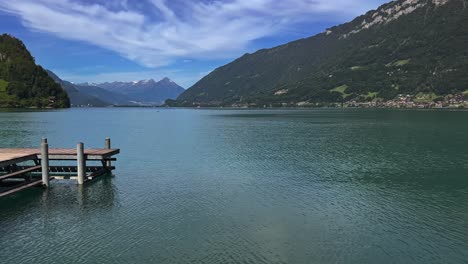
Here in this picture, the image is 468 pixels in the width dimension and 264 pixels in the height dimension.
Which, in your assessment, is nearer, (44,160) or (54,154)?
(44,160)

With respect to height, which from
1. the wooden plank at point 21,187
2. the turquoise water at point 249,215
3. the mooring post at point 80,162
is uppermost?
the mooring post at point 80,162

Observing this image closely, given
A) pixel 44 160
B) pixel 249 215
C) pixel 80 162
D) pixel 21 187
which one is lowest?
pixel 249 215

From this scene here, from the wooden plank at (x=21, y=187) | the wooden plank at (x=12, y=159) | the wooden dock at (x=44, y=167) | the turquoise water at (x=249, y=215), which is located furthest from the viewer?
the wooden dock at (x=44, y=167)

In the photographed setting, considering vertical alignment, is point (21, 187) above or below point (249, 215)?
above

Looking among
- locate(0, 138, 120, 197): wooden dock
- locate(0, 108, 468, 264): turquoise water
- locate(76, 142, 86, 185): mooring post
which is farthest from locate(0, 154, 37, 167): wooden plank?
locate(76, 142, 86, 185): mooring post

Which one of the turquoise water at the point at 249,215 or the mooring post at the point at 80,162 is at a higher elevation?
the mooring post at the point at 80,162

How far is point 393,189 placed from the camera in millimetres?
34281

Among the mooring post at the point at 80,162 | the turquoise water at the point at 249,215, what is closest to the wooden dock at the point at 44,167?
the mooring post at the point at 80,162

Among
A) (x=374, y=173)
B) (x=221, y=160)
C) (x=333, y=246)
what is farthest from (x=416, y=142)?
(x=333, y=246)

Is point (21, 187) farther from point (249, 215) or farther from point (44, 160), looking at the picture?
point (249, 215)

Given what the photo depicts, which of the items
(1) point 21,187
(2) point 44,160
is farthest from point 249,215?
(2) point 44,160

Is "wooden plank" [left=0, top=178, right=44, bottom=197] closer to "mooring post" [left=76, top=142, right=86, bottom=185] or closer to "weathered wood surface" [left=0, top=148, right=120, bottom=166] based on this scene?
"weathered wood surface" [left=0, top=148, right=120, bottom=166]

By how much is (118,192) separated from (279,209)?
14.2 metres

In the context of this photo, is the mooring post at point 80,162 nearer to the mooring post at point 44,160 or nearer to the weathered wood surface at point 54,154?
the weathered wood surface at point 54,154
